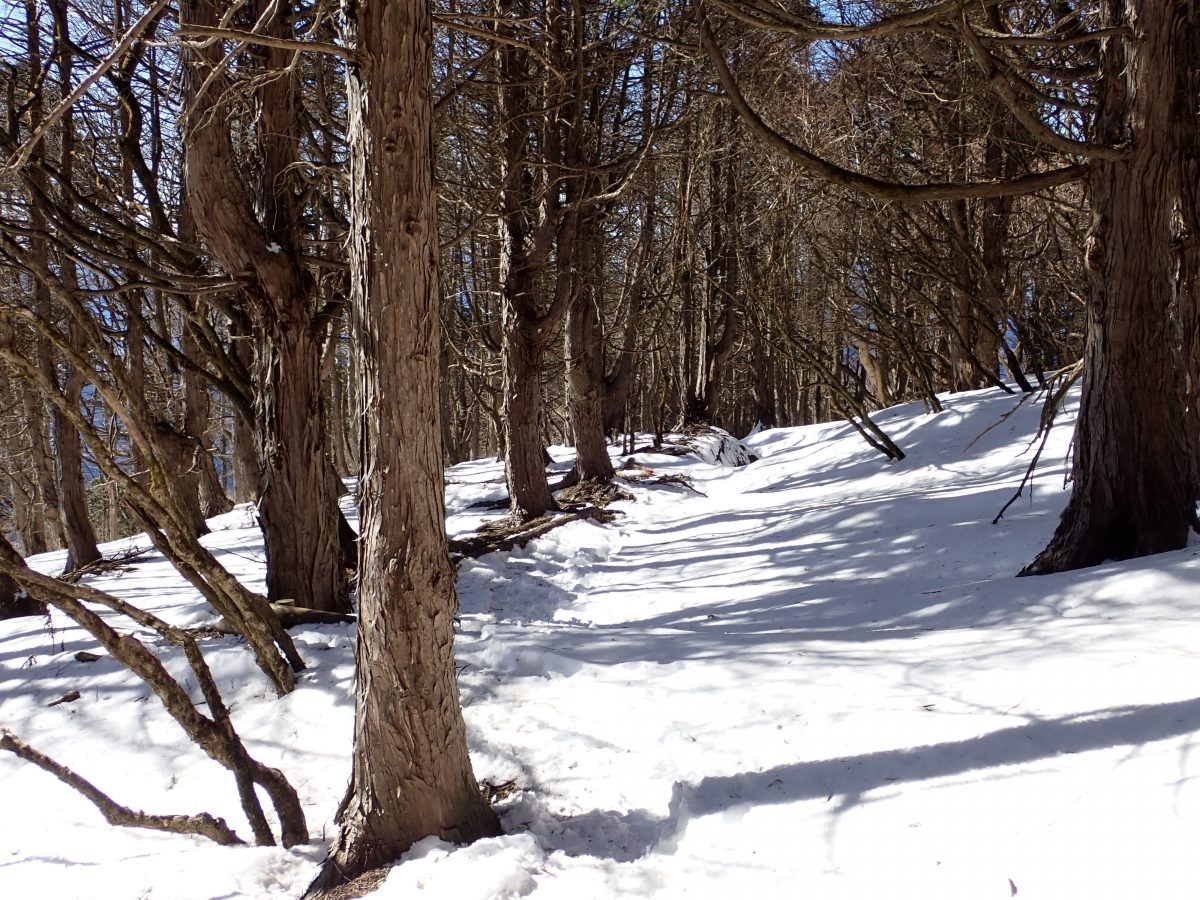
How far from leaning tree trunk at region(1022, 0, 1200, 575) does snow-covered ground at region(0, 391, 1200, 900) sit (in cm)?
52

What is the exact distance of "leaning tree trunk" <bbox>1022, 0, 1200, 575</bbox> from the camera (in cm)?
415

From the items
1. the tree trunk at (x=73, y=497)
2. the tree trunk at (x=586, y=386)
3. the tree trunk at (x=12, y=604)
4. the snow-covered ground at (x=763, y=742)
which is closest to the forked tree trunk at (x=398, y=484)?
the snow-covered ground at (x=763, y=742)

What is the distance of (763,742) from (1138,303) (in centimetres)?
321

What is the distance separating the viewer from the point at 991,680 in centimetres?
300

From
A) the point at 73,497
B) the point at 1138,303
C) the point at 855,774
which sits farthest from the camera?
the point at 73,497

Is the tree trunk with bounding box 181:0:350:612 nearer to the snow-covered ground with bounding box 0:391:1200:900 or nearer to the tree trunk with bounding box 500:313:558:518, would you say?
the snow-covered ground with bounding box 0:391:1200:900

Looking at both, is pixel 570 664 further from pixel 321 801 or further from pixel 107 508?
pixel 107 508

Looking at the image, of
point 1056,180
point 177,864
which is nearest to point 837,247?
point 1056,180

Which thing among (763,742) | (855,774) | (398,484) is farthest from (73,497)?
(855,774)

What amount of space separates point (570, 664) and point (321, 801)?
1380 mm

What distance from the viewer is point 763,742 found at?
3080mm

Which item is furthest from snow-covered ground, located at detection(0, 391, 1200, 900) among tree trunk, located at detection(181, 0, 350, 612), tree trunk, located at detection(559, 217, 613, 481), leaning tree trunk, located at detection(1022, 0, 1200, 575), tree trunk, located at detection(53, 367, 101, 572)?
tree trunk, located at detection(559, 217, 613, 481)

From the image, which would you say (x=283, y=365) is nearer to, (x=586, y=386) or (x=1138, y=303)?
(x=1138, y=303)

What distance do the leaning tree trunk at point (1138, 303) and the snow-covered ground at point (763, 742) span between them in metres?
0.52
